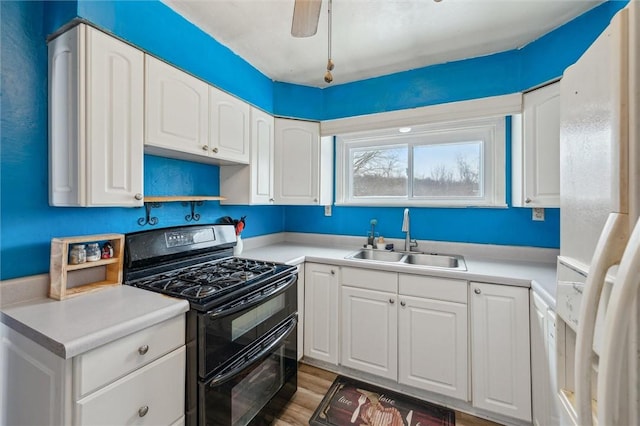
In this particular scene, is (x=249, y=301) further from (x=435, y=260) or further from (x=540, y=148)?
(x=540, y=148)

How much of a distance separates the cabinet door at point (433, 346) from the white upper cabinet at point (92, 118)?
1.81 metres

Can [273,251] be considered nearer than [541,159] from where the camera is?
No

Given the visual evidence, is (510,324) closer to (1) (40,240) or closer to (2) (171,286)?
(2) (171,286)

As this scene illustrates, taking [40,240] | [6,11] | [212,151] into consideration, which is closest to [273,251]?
[212,151]

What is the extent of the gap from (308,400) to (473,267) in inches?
56.4

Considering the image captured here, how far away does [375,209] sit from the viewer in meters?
2.58

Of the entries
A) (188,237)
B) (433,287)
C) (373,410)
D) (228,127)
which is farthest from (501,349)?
→ (228,127)

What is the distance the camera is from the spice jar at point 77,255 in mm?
1283

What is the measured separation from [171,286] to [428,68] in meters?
2.47

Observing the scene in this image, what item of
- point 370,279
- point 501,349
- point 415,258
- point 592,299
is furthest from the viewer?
point 415,258

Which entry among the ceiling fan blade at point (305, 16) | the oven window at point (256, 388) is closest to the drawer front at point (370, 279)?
the oven window at point (256, 388)

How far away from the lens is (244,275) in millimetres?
1592

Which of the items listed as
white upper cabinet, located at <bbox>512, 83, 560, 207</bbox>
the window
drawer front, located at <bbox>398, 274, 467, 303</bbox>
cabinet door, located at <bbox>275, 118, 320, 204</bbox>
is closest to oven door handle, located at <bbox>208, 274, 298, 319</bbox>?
drawer front, located at <bbox>398, 274, 467, 303</bbox>

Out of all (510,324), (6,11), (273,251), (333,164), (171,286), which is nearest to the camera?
(6,11)
